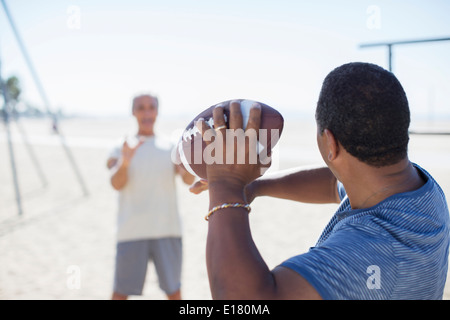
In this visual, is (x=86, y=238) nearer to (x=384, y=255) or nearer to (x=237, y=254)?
(x=237, y=254)

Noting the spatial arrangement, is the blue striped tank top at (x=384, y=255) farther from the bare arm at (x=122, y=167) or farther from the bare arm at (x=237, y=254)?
the bare arm at (x=122, y=167)

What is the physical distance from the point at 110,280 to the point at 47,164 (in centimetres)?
1044

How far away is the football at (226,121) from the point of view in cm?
110

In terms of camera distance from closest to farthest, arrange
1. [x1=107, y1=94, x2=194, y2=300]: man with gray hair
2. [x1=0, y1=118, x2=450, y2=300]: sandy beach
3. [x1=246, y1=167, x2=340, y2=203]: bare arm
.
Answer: [x1=246, y1=167, x2=340, y2=203]: bare arm, [x1=107, y1=94, x2=194, y2=300]: man with gray hair, [x1=0, y1=118, x2=450, y2=300]: sandy beach

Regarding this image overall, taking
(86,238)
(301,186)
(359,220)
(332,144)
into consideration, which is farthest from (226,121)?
(86,238)

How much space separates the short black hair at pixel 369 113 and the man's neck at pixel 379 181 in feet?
0.09

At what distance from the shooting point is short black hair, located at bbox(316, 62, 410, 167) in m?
0.94

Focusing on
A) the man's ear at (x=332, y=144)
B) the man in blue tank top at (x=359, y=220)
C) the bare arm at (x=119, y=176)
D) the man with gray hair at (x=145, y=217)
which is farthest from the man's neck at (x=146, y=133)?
the man's ear at (x=332, y=144)

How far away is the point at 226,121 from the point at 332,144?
1.03ft

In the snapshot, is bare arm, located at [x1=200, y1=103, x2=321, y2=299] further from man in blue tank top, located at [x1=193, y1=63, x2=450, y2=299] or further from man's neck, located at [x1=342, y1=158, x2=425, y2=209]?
man's neck, located at [x1=342, y1=158, x2=425, y2=209]

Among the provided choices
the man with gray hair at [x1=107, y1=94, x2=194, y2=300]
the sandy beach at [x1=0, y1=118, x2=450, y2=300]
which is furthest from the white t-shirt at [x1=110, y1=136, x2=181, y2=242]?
the sandy beach at [x1=0, y1=118, x2=450, y2=300]

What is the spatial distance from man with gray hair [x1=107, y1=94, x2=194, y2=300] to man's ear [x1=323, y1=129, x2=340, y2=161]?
6.28ft

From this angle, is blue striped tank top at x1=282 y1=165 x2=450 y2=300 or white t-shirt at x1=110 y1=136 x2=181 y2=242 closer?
blue striped tank top at x1=282 y1=165 x2=450 y2=300

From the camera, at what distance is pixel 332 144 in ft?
3.34
